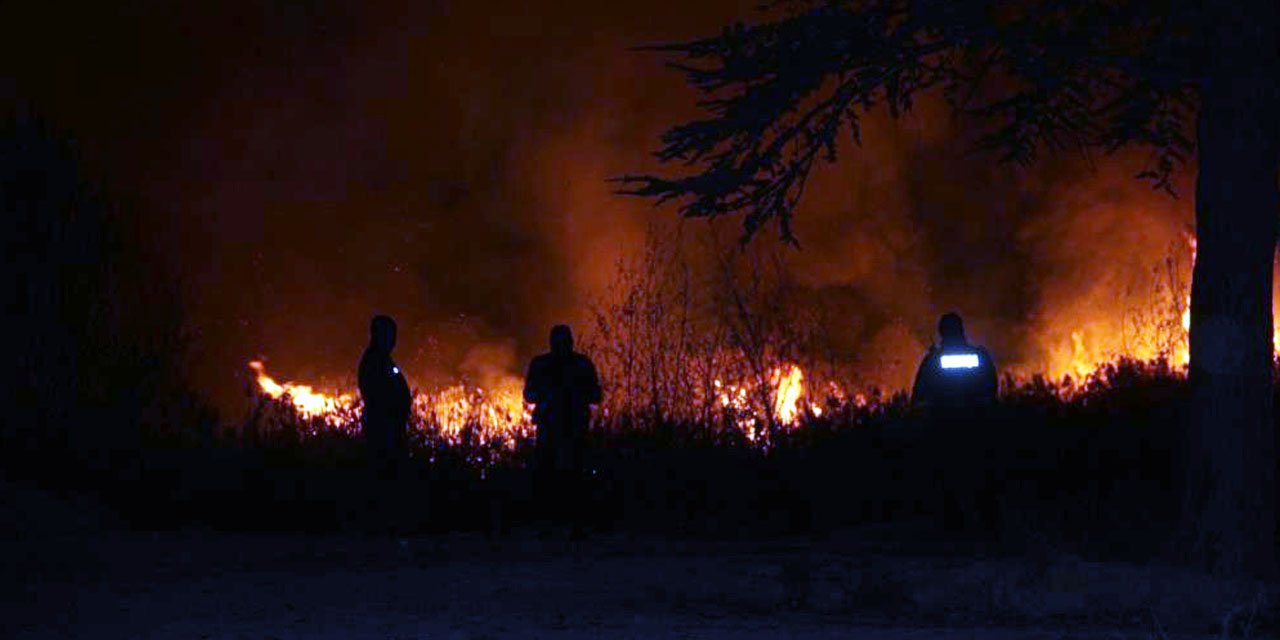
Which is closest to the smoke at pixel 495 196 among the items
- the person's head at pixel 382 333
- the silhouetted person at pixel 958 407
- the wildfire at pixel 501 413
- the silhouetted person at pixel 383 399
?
the wildfire at pixel 501 413

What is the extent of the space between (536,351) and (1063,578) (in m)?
14.6

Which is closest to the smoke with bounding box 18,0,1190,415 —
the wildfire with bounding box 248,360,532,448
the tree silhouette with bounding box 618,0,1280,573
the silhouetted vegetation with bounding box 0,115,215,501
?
the wildfire with bounding box 248,360,532,448

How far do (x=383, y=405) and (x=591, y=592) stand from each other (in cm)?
409

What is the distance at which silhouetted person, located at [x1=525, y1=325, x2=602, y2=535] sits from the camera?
1269 centimetres

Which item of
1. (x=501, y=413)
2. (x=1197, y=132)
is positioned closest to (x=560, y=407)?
(x=501, y=413)

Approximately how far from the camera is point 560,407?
12.7 meters

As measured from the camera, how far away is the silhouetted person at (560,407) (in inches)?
500

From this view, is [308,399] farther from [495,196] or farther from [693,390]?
[693,390]

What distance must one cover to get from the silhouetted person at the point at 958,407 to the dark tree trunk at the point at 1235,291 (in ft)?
10.2

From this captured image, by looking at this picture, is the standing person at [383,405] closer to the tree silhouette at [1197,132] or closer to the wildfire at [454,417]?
the wildfire at [454,417]

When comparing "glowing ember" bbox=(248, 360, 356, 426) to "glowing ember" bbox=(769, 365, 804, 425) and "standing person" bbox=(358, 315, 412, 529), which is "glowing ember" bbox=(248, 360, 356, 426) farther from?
"glowing ember" bbox=(769, 365, 804, 425)

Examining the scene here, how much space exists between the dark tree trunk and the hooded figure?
313cm

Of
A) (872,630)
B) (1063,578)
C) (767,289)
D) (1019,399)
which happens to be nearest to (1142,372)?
(1019,399)

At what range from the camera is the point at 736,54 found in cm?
980
